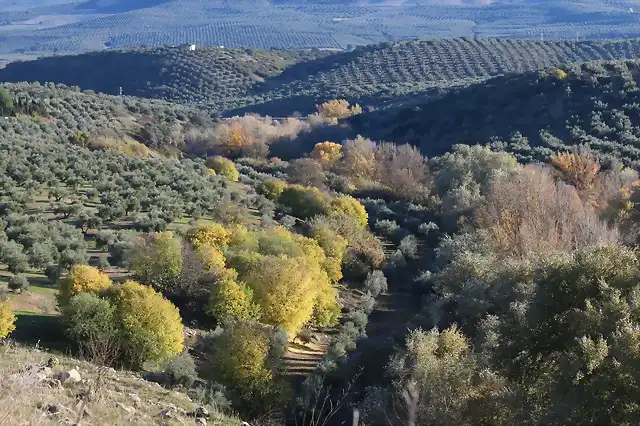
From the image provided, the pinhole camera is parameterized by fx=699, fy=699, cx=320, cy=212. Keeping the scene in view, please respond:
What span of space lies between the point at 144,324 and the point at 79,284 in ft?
7.62

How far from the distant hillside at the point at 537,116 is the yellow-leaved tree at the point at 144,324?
38.4 metres

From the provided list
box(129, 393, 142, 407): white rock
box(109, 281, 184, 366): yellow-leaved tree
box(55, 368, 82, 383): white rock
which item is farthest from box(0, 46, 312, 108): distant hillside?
Answer: box(55, 368, 82, 383): white rock

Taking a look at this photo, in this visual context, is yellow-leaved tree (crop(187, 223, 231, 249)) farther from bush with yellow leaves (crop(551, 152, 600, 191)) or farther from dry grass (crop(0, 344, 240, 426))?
bush with yellow leaves (crop(551, 152, 600, 191))

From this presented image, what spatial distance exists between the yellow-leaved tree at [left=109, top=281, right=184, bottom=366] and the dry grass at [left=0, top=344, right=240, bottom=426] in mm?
1395

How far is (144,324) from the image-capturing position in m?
19.3

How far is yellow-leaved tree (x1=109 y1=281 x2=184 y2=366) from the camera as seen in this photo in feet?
61.8

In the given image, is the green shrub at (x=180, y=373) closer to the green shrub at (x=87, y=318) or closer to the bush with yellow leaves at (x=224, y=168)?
the green shrub at (x=87, y=318)

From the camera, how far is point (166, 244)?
2481 centimetres

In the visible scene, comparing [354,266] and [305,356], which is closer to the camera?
[305,356]

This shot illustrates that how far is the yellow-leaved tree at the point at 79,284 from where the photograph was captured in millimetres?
19812

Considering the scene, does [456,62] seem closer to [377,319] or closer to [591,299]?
[377,319]

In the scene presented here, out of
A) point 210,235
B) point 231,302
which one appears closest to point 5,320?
point 231,302

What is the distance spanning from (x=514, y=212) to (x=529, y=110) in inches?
1372

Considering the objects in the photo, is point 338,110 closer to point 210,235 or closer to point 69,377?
point 210,235
